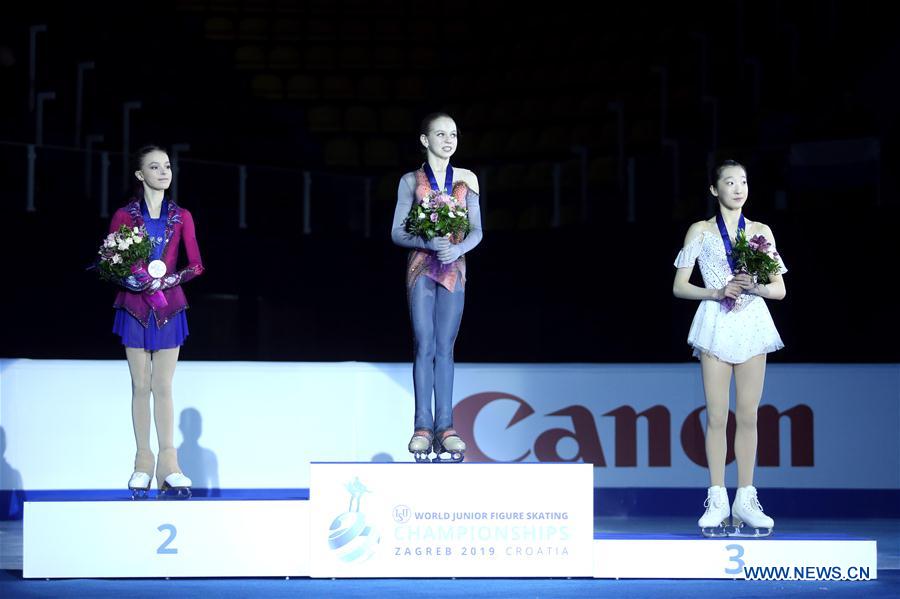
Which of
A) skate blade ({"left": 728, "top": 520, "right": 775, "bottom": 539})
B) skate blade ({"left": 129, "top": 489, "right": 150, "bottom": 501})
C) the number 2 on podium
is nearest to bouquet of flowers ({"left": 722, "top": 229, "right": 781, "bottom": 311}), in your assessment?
skate blade ({"left": 728, "top": 520, "right": 775, "bottom": 539})

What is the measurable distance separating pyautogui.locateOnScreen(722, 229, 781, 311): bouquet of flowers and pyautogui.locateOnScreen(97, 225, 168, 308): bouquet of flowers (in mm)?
2550

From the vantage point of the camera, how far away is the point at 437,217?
5605 millimetres

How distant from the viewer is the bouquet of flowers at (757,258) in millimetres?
5512

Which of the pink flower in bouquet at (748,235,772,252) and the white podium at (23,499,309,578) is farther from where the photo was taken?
the white podium at (23,499,309,578)

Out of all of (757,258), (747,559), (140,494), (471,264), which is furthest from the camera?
(471,264)

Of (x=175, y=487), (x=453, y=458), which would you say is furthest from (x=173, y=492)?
(x=453, y=458)

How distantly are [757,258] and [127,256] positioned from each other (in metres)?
2.71

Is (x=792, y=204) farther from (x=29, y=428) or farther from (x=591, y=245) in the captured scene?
(x=29, y=428)

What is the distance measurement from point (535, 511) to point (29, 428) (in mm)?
3761

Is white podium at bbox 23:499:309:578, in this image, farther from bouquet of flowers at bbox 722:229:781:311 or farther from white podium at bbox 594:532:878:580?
bouquet of flowers at bbox 722:229:781:311

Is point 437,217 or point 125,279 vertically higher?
point 437,217

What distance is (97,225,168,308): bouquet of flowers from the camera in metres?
5.79

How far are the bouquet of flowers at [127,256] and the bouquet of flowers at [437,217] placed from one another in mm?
1184

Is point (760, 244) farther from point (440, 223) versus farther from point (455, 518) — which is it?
point (455, 518)
